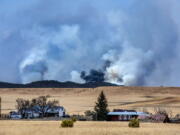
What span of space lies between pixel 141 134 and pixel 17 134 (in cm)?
1078

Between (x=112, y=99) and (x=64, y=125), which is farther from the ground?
(x=112, y=99)

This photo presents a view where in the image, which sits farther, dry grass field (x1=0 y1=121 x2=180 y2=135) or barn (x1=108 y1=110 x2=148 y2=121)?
barn (x1=108 y1=110 x2=148 y2=121)

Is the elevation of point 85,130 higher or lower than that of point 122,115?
lower

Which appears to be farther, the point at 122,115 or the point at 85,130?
the point at 122,115

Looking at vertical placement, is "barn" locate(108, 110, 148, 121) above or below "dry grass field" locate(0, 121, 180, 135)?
above

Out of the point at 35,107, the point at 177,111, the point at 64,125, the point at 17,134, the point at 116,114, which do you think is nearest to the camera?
the point at 17,134

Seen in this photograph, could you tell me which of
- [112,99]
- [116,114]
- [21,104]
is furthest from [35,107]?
[112,99]

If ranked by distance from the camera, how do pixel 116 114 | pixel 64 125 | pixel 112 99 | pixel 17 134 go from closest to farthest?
pixel 17 134 < pixel 64 125 < pixel 116 114 < pixel 112 99

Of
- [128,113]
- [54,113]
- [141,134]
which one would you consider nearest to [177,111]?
[128,113]

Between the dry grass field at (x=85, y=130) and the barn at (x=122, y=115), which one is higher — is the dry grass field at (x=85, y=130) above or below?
below

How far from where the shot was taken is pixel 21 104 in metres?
135

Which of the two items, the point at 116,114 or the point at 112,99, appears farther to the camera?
the point at 112,99

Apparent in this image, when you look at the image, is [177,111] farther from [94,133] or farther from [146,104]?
[94,133]

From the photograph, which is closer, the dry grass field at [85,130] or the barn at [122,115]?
the dry grass field at [85,130]
